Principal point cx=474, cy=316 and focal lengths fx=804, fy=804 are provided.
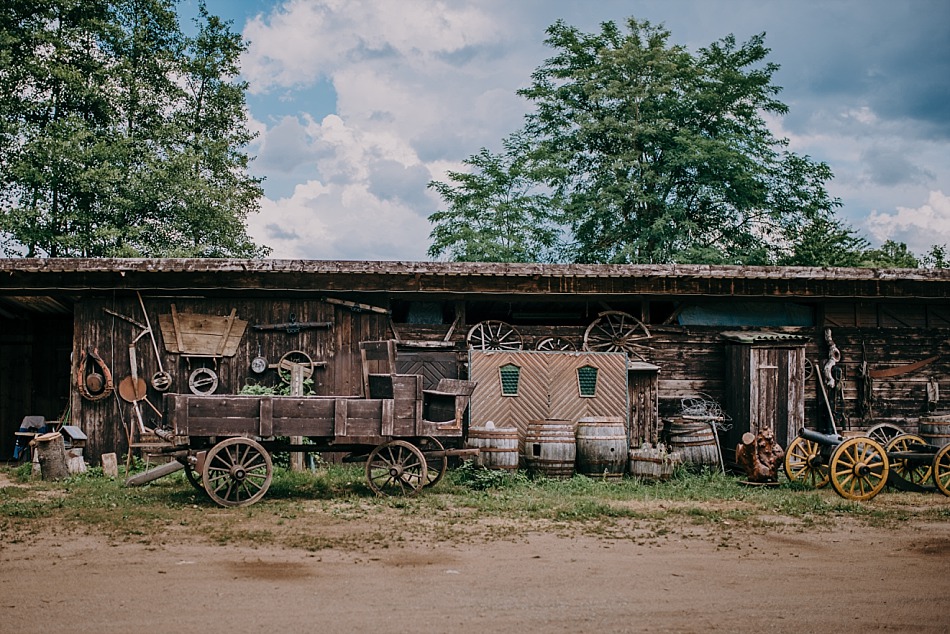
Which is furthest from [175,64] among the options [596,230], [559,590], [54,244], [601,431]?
[559,590]

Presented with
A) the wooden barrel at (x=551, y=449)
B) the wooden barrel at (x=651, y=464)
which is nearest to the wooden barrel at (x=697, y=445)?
the wooden barrel at (x=651, y=464)

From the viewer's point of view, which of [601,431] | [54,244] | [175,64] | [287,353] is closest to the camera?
[601,431]

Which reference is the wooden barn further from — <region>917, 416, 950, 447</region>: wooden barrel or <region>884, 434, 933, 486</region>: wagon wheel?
<region>917, 416, 950, 447</region>: wooden barrel

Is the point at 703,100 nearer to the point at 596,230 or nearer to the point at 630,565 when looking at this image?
the point at 596,230

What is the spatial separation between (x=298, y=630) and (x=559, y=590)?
209cm

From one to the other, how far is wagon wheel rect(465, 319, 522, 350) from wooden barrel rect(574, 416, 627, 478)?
2203 millimetres

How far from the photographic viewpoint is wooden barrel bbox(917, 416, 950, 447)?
40.8ft

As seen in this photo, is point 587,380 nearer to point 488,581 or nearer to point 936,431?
point 936,431

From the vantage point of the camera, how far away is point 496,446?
11.9 m

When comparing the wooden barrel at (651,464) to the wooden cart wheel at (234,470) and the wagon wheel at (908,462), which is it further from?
the wooden cart wheel at (234,470)

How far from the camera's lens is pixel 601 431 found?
12.2 metres

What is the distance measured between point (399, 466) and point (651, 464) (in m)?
3.97

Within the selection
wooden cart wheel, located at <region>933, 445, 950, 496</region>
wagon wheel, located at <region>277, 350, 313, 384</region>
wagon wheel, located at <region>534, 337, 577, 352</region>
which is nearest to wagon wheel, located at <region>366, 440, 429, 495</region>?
wagon wheel, located at <region>277, 350, 313, 384</region>

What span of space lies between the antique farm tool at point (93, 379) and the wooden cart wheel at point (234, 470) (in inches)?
160
